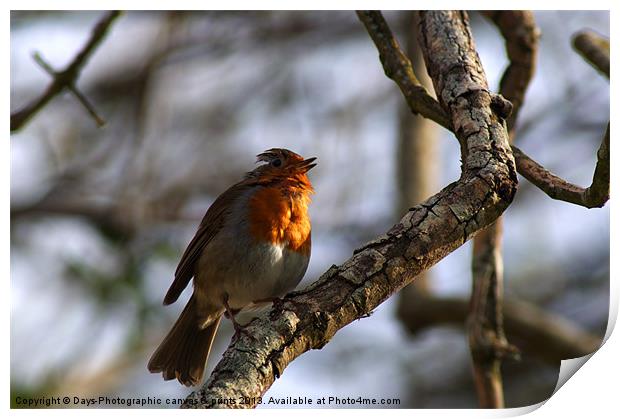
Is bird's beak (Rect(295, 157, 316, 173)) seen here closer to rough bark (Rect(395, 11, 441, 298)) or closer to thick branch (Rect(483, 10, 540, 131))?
thick branch (Rect(483, 10, 540, 131))

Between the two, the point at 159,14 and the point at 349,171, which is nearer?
the point at 159,14

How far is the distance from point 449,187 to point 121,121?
2880mm

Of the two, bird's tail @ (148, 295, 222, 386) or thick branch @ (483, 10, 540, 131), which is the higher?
thick branch @ (483, 10, 540, 131)

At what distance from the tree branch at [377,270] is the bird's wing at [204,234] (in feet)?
3.49

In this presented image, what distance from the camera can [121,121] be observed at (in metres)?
4.50

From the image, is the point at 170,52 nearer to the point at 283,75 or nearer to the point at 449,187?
the point at 283,75

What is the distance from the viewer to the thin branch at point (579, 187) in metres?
2.18

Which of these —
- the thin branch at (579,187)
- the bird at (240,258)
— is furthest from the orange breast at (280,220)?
the thin branch at (579,187)

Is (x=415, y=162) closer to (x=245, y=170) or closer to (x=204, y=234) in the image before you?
(x=245, y=170)

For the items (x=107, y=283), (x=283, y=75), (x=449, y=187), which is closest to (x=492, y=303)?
(x=449, y=187)

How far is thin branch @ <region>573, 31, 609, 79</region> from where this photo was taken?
2977 millimetres

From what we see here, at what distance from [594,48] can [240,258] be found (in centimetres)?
171

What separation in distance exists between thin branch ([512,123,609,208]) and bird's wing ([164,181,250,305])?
1.28 metres

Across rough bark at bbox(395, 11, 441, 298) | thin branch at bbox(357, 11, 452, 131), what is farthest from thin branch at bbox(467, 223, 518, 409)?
thin branch at bbox(357, 11, 452, 131)
